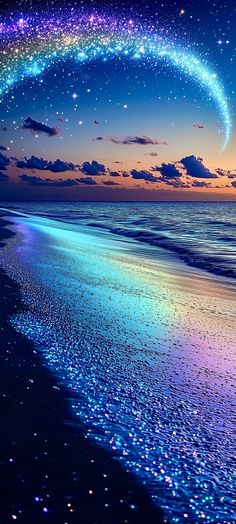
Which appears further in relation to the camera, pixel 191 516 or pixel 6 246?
pixel 6 246

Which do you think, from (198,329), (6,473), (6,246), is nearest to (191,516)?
(6,473)

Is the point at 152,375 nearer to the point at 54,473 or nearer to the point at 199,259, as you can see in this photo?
the point at 54,473

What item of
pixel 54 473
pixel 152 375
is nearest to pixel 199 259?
pixel 152 375

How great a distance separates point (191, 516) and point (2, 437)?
92 centimetres

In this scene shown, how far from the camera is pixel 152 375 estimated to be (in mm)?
2928

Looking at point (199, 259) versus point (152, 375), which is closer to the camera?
point (152, 375)

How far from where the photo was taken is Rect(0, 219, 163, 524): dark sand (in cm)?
146

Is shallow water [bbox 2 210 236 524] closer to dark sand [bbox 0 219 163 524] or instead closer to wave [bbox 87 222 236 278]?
dark sand [bbox 0 219 163 524]

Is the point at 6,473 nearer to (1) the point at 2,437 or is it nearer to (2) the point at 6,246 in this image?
(1) the point at 2,437

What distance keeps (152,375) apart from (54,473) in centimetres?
137

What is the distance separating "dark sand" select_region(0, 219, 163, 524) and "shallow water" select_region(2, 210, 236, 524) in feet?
0.30

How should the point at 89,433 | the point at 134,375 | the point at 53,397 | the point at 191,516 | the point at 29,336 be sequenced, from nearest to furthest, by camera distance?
the point at 191,516
the point at 89,433
the point at 53,397
the point at 134,375
the point at 29,336

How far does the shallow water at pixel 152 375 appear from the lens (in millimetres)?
1764

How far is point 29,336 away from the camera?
3.45 metres
